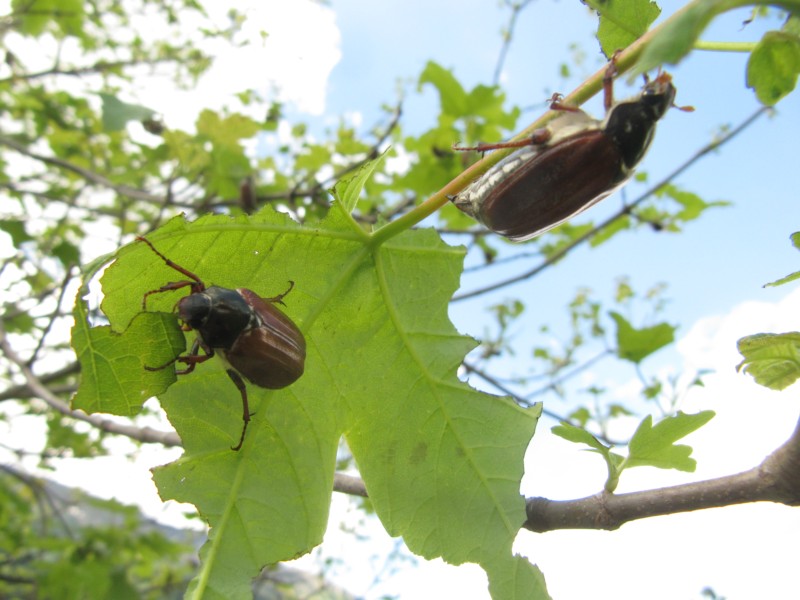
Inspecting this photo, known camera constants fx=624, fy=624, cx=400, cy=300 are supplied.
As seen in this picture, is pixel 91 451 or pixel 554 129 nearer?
pixel 554 129

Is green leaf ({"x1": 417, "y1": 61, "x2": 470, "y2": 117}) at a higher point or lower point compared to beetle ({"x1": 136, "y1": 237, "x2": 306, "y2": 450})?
higher

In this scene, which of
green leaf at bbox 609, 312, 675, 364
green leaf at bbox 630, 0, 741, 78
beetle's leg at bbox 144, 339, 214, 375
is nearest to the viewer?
green leaf at bbox 630, 0, 741, 78

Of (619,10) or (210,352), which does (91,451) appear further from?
(619,10)

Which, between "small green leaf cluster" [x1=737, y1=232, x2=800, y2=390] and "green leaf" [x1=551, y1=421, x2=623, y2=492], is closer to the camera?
"small green leaf cluster" [x1=737, y1=232, x2=800, y2=390]

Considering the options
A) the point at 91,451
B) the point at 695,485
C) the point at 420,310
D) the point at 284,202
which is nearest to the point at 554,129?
the point at 420,310

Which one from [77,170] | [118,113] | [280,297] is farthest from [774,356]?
[77,170]

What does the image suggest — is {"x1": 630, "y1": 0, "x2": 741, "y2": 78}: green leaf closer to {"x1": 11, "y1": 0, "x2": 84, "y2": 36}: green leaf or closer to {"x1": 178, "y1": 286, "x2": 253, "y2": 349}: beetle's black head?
{"x1": 178, "y1": 286, "x2": 253, "y2": 349}: beetle's black head

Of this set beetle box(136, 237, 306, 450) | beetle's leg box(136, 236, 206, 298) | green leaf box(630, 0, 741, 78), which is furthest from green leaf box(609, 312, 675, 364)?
green leaf box(630, 0, 741, 78)

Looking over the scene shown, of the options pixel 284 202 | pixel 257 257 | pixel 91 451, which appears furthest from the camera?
pixel 91 451

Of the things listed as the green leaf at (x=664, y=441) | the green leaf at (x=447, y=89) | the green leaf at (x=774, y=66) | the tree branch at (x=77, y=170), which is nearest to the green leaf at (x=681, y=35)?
the green leaf at (x=774, y=66)
